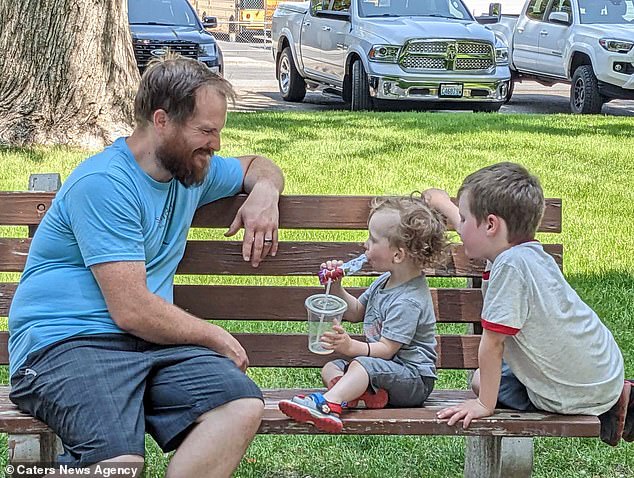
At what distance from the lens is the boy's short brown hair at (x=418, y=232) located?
3418mm

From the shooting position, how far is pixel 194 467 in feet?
9.57

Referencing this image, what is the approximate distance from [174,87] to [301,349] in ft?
3.57

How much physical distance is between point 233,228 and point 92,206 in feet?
2.21

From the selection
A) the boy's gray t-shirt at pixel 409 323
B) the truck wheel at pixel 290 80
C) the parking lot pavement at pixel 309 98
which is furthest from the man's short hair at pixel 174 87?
the truck wheel at pixel 290 80

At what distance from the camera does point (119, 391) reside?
3.05m

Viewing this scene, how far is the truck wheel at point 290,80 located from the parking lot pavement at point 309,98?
13 centimetres

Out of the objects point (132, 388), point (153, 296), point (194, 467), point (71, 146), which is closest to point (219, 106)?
point (153, 296)

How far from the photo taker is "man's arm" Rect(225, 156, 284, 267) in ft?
12.2

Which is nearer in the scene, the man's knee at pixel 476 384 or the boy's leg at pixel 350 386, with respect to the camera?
the boy's leg at pixel 350 386

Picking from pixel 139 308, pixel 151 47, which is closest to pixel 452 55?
pixel 151 47

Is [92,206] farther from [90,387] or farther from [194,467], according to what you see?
[194,467]

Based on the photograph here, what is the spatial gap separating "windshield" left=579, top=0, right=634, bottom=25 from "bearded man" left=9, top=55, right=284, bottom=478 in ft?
39.9

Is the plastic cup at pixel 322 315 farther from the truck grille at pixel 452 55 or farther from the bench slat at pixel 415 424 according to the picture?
the truck grille at pixel 452 55

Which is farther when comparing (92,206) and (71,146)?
(71,146)
